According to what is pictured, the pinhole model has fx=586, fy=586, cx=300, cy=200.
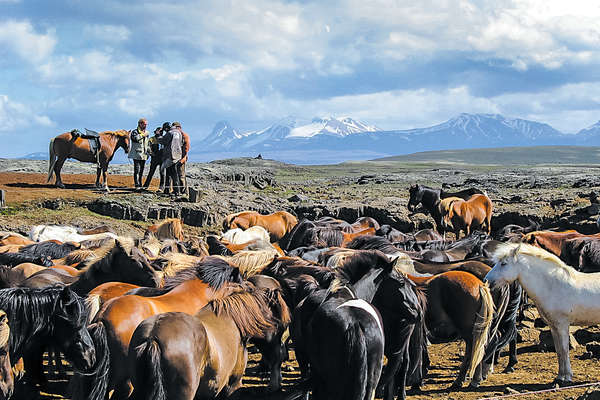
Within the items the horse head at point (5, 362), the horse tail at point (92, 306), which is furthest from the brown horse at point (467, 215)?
the horse head at point (5, 362)

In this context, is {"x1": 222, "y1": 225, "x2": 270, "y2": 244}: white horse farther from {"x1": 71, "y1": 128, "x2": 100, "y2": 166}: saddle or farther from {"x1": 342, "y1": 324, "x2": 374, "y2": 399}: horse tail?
{"x1": 342, "y1": 324, "x2": 374, "y2": 399}: horse tail

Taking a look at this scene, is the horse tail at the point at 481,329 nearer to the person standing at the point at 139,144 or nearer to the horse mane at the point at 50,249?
the horse mane at the point at 50,249

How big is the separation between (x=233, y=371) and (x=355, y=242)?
622 cm

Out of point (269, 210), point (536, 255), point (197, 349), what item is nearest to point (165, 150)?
point (269, 210)

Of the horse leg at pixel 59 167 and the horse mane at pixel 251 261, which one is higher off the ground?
the horse leg at pixel 59 167

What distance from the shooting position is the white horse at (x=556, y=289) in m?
7.17

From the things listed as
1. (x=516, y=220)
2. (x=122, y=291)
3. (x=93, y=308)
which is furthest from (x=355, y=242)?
(x=516, y=220)

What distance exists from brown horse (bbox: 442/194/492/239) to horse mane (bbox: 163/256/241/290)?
44.1 feet

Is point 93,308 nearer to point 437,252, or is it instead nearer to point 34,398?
point 34,398

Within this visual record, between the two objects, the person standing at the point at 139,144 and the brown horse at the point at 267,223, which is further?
the person standing at the point at 139,144

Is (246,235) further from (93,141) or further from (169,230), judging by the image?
(93,141)

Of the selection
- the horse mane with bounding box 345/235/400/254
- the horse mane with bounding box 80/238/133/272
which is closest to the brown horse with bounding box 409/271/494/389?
the horse mane with bounding box 345/235/400/254

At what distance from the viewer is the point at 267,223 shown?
17000mm

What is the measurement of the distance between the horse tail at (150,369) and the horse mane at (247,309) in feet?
3.51
